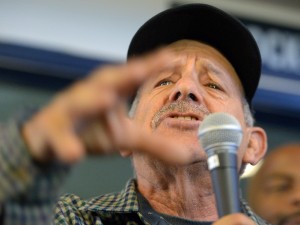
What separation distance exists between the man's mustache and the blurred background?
1.12m

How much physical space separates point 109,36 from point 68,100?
225cm

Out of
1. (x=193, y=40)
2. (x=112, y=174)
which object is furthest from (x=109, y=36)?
(x=193, y=40)

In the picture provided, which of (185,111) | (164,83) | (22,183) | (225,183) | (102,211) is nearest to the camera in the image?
(22,183)

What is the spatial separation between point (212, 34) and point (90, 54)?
1189 mm

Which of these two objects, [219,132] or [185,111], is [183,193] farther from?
[219,132]

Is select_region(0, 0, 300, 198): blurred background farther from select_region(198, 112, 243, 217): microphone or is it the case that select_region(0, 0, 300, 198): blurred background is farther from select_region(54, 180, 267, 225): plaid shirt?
select_region(198, 112, 243, 217): microphone

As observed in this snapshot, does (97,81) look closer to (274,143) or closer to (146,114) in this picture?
(146,114)

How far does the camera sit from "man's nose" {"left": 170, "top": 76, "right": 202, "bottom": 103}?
176 centimetres

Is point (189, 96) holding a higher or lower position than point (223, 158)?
higher

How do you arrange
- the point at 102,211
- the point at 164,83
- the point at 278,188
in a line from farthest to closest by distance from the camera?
the point at 278,188 → the point at 164,83 → the point at 102,211

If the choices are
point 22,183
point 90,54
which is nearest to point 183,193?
point 22,183

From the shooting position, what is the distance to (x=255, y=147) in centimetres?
194

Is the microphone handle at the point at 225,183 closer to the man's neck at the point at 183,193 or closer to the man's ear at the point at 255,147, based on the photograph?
the man's neck at the point at 183,193

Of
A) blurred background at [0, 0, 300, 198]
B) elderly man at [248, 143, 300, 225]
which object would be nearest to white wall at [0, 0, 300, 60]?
blurred background at [0, 0, 300, 198]
